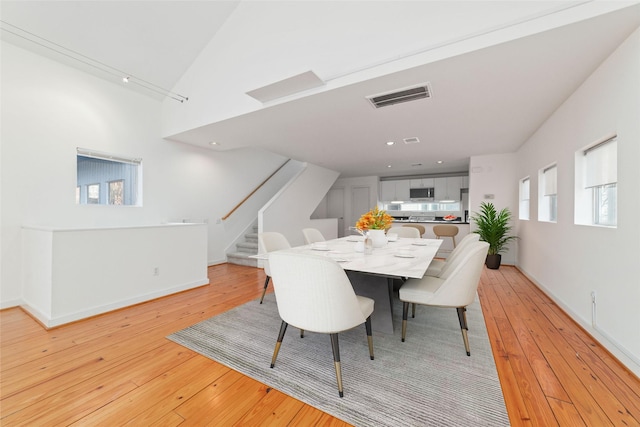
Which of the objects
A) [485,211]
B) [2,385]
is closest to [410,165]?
[485,211]

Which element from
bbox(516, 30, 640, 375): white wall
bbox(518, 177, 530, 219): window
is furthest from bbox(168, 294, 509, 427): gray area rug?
bbox(518, 177, 530, 219): window

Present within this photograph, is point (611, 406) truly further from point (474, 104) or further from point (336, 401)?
point (474, 104)

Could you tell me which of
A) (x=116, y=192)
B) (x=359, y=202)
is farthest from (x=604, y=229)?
(x=359, y=202)

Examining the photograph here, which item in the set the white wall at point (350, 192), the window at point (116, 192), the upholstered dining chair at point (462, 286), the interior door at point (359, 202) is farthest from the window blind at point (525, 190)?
the window at point (116, 192)

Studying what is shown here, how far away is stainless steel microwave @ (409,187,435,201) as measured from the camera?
8.13 metres

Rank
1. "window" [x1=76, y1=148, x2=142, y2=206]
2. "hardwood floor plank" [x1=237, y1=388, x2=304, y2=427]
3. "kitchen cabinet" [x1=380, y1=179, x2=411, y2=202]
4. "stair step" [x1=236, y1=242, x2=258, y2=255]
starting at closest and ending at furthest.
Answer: "hardwood floor plank" [x1=237, y1=388, x2=304, y2=427], "window" [x1=76, y1=148, x2=142, y2=206], "stair step" [x1=236, y1=242, x2=258, y2=255], "kitchen cabinet" [x1=380, y1=179, x2=411, y2=202]

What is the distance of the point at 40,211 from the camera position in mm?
3137

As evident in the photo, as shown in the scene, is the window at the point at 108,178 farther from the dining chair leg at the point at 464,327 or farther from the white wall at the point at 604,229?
the white wall at the point at 604,229

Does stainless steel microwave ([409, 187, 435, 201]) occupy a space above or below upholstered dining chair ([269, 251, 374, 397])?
above

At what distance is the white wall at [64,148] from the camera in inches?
116

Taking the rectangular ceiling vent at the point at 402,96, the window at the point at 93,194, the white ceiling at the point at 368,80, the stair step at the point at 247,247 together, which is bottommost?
the stair step at the point at 247,247

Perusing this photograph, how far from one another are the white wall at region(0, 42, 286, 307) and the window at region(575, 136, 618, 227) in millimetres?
5675

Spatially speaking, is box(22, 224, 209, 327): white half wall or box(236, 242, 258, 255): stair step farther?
box(236, 242, 258, 255): stair step

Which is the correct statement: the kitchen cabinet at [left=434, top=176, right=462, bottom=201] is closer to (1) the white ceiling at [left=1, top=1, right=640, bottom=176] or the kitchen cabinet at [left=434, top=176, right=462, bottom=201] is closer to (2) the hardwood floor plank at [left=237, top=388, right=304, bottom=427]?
(1) the white ceiling at [left=1, top=1, right=640, bottom=176]
